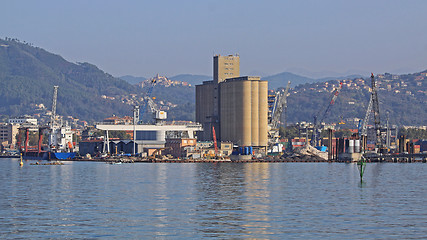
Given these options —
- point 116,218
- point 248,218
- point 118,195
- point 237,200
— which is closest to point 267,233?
point 248,218

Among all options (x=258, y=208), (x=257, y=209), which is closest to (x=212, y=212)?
(x=257, y=209)

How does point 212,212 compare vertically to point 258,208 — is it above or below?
below

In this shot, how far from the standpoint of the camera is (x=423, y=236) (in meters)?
58.0

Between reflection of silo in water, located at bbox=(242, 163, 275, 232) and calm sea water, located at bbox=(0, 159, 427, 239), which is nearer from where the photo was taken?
calm sea water, located at bbox=(0, 159, 427, 239)

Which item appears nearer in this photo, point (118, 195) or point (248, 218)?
point (248, 218)

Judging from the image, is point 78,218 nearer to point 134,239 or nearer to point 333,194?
point 134,239

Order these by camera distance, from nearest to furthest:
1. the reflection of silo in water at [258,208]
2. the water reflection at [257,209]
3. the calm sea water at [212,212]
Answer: the calm sea water at [212,212], the water reflection at [257,209], the reflection of silo in water at [258,208]

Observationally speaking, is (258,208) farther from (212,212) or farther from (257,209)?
(212,212)

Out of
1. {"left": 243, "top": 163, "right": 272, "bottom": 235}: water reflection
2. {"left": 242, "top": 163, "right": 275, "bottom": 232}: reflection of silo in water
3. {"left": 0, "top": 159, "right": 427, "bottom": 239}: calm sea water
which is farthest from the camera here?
{"left": 242, "top": 163, "right": 275, "bottom": 232}: reflection of silo in water

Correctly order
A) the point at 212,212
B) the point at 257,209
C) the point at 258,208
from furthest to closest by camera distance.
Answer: the point at 258,208
the point at 257,209
the point at 212,212

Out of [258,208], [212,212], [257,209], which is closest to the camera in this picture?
[212,212]

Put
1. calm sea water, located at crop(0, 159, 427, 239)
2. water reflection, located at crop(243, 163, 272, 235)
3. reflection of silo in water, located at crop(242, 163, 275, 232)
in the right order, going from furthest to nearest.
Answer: reflection of silo in water, located at crop(242, 163, 275, 232)
water reflection, located at crop(243, 163, 272, 235)
calm sea water, located at crop(0, 159, 427, 239)

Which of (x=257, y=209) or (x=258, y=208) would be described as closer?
(x=257, y=209)

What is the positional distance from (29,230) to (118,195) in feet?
109
